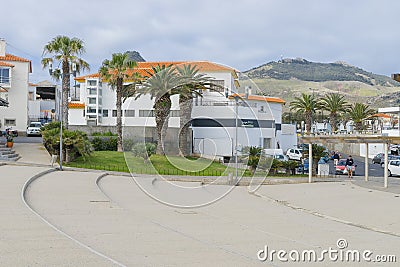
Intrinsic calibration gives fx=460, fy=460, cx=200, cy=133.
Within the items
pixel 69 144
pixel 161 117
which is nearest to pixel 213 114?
pixel 161 117

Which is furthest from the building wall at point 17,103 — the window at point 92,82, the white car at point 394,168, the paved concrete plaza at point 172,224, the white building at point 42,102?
the white car at point 394,168

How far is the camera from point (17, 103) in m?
51.1

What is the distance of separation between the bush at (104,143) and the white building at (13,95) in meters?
16.8

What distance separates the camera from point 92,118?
55281 mm

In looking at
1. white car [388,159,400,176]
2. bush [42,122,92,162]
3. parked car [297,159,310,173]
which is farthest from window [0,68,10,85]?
white car [388,159,400,176]

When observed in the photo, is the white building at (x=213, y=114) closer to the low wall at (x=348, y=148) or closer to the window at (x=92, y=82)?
the window at (x=92, y=82)

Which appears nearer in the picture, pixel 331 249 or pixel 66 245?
pixel 66 245

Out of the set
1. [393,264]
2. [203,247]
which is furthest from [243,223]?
[393,264]

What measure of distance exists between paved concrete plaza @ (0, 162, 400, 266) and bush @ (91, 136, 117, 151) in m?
15.5

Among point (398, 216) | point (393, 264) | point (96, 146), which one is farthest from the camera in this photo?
point (96, 146)

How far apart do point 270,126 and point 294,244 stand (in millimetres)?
15939

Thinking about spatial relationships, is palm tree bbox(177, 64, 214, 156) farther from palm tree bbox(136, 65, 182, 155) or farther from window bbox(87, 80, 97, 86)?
window bbox(87, 80, 97, 86)

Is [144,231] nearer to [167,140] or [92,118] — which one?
[167,140]

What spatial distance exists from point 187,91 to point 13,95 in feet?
92.3
